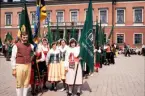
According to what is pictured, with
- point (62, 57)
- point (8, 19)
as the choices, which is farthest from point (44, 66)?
point (8, 19)

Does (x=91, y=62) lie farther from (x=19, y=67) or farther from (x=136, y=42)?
(x=136, y=42)

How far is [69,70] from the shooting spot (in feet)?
24.3

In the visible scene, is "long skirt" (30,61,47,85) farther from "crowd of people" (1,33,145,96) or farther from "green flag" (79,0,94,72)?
"green flag" (79,0,94,72)

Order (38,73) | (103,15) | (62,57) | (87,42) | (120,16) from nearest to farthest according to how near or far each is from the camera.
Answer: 1. (38,73)
2. (87,42)
3. (62,57)
4. (120,16)
5. (103,15)

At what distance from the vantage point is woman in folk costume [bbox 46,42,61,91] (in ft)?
26.2

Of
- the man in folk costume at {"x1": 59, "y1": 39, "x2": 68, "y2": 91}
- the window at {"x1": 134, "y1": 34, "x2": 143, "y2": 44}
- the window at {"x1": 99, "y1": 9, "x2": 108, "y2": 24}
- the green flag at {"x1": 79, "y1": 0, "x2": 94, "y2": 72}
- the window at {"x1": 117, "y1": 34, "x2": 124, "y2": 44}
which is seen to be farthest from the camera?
the window at {"x1": 99, "y1": 9, "x2": 108, "y2": 24}

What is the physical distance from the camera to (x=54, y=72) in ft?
26.2

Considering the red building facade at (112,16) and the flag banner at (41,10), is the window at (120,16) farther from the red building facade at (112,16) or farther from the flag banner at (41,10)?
the flag banner at (41,10)

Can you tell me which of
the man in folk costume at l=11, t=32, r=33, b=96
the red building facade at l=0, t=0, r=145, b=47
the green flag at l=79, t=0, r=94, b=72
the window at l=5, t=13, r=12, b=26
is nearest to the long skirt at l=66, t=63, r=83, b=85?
the green flag at l=79, t=0, r=94, b=72

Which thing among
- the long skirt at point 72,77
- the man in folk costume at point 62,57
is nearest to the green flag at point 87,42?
the long skirt at point 72,77

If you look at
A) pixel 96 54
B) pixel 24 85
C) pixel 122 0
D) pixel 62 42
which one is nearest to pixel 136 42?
pixel 122 0

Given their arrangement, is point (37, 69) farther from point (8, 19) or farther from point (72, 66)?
point (8, 19)

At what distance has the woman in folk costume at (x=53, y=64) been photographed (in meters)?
7.97

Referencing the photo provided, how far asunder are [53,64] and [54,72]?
0.86ft
